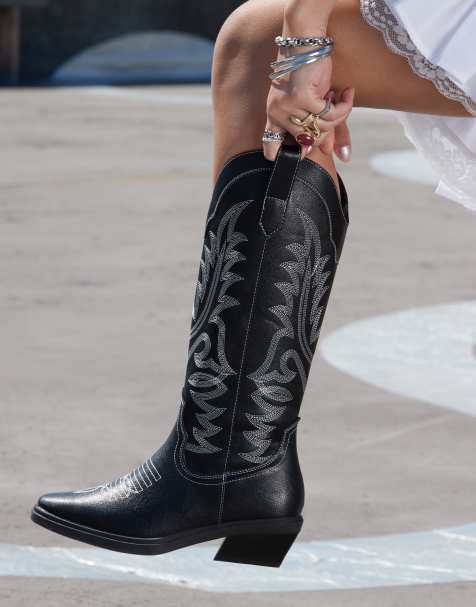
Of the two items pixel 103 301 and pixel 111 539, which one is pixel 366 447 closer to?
pixel 111 539

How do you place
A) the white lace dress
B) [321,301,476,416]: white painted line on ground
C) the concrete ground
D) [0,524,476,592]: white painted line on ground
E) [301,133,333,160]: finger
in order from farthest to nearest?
[321,301,476,416]: white painted line on ground, the concrete ground, [0,524,476,592]: white painted line on ground, [301,133,333,160]: finger, the white lace dress

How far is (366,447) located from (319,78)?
3.83 ft

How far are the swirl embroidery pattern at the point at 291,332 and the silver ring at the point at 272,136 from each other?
113mm

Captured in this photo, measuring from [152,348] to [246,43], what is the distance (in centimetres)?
181

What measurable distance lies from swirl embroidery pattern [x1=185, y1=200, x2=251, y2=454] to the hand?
5.5 inches

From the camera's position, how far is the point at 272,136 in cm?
188

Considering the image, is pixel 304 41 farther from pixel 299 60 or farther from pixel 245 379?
pixel 245 379

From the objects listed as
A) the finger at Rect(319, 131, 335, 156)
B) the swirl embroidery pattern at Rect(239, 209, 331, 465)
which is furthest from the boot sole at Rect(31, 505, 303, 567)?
the finger at Rect(319, 131, 335, 156)

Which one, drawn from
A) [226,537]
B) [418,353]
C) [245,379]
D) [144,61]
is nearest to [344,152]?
[245,379]

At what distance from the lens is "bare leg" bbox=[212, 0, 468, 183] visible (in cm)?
185

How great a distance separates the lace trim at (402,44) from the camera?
180 cm

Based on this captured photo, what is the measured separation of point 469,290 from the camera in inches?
174

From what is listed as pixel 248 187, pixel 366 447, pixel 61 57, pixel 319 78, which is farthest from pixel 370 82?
pixel 61 57

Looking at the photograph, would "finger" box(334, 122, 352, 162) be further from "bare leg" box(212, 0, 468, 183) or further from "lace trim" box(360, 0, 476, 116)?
"lace trim" box(360, 0, 476, 116)
